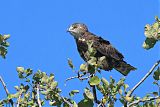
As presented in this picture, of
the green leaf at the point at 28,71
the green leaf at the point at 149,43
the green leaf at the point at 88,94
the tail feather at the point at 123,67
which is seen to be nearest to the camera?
the green leaf at the point at 88,94

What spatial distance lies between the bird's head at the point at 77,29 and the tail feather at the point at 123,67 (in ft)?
5.24

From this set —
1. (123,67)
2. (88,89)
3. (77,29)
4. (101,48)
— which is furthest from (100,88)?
(77,29)

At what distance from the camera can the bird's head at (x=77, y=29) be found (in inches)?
434

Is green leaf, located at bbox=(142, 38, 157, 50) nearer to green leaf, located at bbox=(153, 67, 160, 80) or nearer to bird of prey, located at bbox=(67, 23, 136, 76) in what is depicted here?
green leaf, located at bbox=(153, 67, 160, 80)

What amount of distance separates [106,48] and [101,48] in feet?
0.43

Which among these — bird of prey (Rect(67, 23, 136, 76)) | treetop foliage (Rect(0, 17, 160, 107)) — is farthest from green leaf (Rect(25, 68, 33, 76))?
bird of prey (Rect(67, 23, 136, 76))

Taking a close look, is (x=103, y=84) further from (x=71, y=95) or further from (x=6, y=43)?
(x=6, y=43)

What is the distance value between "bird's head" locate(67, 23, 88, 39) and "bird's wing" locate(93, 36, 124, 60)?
28.4 inches

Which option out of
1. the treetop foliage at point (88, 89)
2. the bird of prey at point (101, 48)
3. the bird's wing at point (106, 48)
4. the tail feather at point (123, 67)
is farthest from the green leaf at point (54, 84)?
the bird's wing at point (106, 48)

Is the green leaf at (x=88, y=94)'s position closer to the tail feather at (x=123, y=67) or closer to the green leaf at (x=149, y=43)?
the green leaf at (x=149, y=43)

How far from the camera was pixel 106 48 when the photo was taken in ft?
33.2

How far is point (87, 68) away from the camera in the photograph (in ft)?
15.2

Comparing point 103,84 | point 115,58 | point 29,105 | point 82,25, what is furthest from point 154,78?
point 82,25

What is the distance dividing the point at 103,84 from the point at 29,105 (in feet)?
3.63
